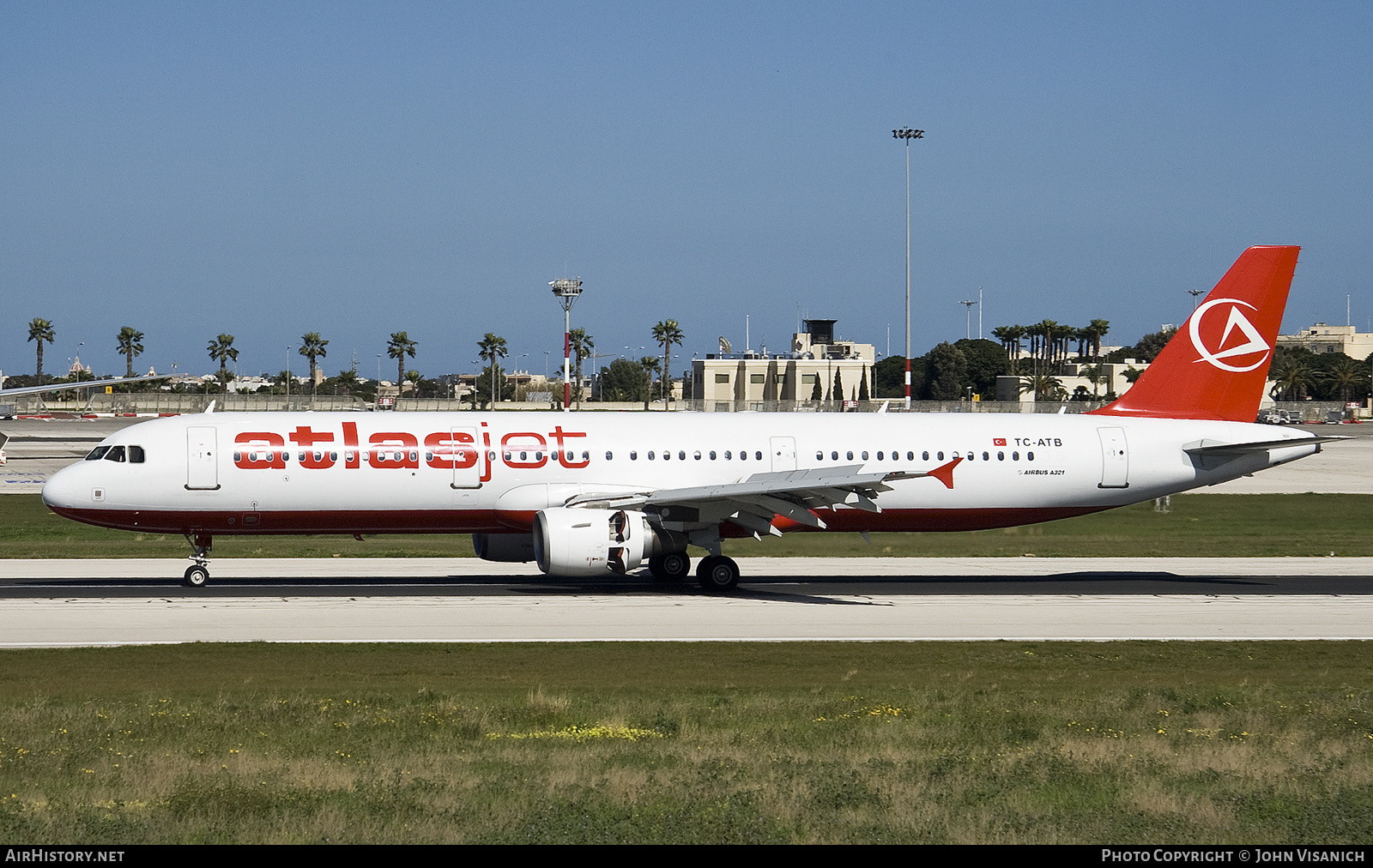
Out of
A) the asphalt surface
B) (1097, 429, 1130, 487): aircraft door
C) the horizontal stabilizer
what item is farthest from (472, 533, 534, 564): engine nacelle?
the horizontal stabilizer

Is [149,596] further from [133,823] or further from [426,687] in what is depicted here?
[133,823]

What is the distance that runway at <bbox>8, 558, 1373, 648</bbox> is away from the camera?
25.3 metres

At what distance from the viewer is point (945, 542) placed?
4428cm

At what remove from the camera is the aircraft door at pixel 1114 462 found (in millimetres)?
34750

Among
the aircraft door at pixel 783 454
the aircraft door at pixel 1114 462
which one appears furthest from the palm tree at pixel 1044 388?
the aircraft door at pixel 783 454

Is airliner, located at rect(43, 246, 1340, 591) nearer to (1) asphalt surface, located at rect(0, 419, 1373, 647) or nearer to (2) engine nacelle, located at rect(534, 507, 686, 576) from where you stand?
(2) engine nacelle, located at rect(534, 507, 686, 576)

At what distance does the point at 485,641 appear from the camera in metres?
24.1

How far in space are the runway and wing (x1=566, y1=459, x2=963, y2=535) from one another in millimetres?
1762

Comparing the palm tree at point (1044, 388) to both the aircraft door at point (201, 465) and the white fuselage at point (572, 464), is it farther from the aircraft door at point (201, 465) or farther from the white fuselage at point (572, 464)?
the aircraft door at point (201, 465)

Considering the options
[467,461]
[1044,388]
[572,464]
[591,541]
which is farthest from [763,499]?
[1044,388]

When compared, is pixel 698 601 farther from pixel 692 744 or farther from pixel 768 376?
pixel 768 376

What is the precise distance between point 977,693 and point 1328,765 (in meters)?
5.59

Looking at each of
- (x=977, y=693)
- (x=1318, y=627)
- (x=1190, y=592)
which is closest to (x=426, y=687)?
(x=977, y=693)

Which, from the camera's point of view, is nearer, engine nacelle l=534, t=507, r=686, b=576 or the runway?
the runway
